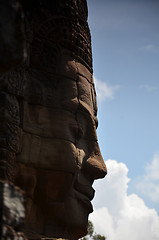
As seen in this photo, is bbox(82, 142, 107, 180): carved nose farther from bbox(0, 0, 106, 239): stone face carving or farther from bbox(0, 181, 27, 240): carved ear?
bbox(0, 181, 27, 240): carved ear

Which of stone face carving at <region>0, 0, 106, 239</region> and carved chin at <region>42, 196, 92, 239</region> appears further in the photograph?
carved chin at <region>42, 196, 92, 239</region>

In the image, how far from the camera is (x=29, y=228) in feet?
21.1

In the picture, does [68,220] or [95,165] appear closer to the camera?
[68,220]

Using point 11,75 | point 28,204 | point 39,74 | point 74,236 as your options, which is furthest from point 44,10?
point 74,236

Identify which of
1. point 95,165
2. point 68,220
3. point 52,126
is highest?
point 52,126

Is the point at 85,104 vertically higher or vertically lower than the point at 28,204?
higher

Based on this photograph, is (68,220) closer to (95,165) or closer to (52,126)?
(95,165)

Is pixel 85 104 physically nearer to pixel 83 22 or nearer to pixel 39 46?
pixel 39 46

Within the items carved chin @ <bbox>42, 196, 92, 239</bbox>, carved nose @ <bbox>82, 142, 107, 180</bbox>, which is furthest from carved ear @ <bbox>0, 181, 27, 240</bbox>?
carved nose @ <bbox>82, 142, 107, 180</bbox>

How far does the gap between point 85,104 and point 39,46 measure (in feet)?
4.55

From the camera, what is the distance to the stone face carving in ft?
20.8

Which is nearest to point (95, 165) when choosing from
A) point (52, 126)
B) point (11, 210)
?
point (52, 126)

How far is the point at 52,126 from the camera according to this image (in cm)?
685

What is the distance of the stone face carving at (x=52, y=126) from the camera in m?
6.34
